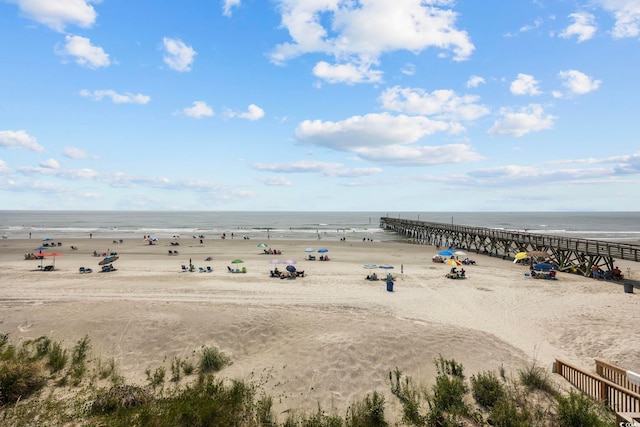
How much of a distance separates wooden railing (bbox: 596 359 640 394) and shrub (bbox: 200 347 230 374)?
11.1 metres

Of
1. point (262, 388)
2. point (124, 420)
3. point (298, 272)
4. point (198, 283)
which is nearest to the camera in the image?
point (124, 420)

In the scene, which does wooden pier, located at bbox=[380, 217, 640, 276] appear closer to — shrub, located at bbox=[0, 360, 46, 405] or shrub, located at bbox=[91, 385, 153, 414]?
shrub, located at bbox=[91, 385, 153, 414]

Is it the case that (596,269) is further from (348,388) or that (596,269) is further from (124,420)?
(124,420)

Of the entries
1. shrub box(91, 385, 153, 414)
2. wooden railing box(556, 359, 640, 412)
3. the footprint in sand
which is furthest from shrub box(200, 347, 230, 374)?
wooden railing box(556, 359, 640, 412)

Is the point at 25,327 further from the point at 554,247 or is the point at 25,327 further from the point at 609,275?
the point at 554,247

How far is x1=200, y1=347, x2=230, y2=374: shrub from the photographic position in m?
10.0

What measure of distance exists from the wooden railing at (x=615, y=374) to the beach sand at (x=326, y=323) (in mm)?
1023

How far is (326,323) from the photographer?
13.6m

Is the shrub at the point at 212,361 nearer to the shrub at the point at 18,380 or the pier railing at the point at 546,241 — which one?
the shrub at the point at 18,380

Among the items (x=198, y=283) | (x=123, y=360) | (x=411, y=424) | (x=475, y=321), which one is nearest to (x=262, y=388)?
(x=411, y=424)

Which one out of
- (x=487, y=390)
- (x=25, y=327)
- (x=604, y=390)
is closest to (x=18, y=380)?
(x=25, y=327)

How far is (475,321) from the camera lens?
14.4 metres

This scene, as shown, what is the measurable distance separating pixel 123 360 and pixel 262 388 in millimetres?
5042

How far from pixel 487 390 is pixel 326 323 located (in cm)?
659
